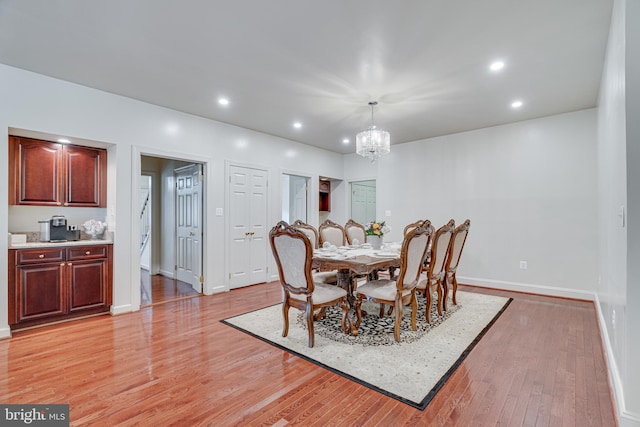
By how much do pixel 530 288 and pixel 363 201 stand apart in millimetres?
4067

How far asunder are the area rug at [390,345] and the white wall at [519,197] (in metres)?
1.26

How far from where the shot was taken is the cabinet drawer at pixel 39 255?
9.76ft

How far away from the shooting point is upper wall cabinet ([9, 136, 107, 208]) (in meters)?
3.12

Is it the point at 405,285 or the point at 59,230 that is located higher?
the point at 59,230

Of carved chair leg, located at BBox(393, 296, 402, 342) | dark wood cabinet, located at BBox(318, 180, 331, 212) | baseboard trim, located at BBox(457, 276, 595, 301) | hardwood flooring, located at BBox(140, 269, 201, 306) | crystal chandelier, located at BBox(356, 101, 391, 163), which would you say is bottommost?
hardwood flooring, located at BBox(140, 269, 201, 306)

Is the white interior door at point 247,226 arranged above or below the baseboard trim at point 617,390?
above

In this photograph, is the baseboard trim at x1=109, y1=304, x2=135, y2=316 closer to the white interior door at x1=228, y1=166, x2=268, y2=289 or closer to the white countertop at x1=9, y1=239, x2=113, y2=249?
the white countertop at x1=9, y1=239, x2=113, y2=249

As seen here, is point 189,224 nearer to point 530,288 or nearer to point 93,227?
point 93,227

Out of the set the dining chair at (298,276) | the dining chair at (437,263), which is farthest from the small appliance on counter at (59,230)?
the dining chair at (437,263)

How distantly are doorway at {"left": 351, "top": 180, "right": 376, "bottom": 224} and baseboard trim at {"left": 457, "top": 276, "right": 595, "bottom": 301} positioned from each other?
2.89 metres

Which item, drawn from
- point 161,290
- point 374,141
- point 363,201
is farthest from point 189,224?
point 363,201

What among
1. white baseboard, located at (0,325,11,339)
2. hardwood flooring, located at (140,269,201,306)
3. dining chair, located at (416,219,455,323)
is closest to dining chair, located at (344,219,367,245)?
dining chair, located at (416,219,455,323)

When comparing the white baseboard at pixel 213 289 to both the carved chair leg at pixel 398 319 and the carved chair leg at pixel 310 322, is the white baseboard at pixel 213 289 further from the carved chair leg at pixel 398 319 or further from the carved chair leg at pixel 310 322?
the carved chair leg at pixel 398 319

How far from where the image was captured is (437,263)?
3254 mm
